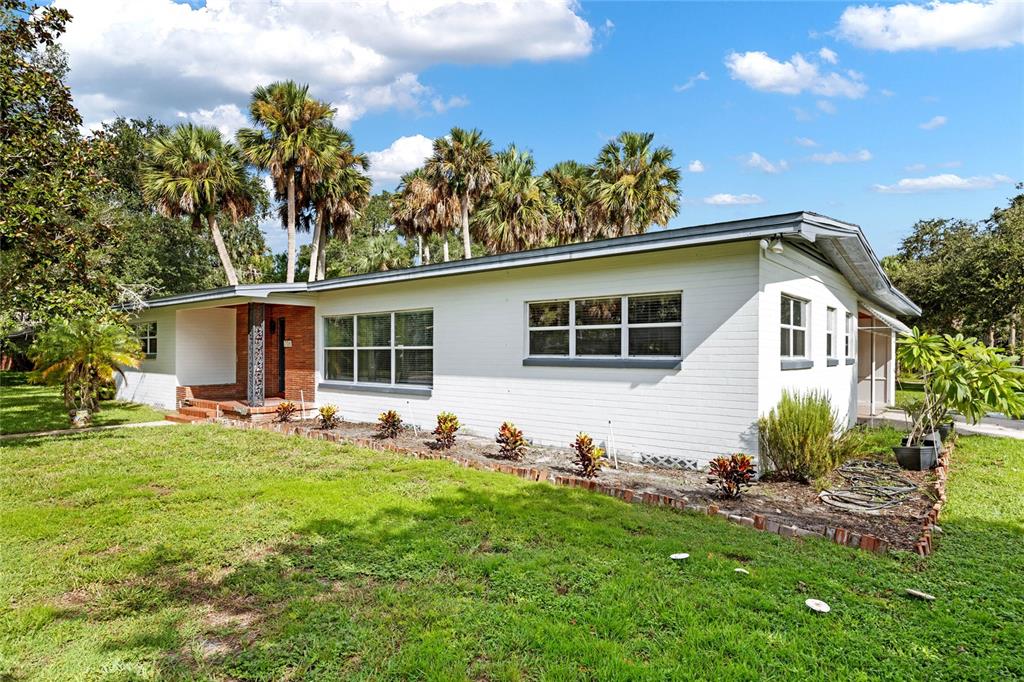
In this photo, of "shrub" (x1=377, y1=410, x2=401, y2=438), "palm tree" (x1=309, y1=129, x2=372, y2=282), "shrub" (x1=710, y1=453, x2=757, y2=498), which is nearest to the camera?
"shrub" (x1=710, y1=453, x2=757, y2=498)

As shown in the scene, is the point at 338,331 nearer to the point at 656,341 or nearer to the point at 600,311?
the point at 600,311

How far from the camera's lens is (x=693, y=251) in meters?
7.73

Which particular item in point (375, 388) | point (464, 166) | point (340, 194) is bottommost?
point (375, 388)

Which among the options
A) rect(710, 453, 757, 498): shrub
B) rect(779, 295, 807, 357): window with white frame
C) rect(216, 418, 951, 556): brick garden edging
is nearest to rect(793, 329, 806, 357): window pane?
rect(779, 295, 807, 357): window with white frame

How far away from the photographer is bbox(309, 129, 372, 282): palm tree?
2297cm

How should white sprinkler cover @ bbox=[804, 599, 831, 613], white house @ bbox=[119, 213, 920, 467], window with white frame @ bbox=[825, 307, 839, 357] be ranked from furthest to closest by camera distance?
window with white frame @ bbox=[825, 307, 839, 357] < white house @ bbox=[119, 213, 920, 467] < white sprinkler cover @ bbox=[804, 599, 831, 613]

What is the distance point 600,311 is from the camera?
8.76 meters

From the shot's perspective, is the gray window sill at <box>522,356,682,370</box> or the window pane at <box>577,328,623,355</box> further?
the window pane at <box>577,328,623,355</box>

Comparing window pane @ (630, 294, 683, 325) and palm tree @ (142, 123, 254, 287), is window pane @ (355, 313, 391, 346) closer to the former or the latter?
window pane @ (630, 294, 683, 325)

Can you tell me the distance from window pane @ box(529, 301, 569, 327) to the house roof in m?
0.81

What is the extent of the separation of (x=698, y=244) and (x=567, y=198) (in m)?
19.9

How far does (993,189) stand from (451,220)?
25.9 metres

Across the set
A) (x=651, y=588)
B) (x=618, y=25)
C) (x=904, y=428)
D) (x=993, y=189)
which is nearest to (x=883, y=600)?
(x=651, y=588)

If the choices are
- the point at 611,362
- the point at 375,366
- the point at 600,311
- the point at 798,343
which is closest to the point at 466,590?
the point at 611,362
